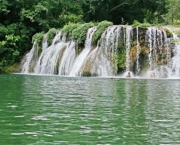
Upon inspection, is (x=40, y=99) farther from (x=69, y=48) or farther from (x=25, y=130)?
(x=69, y=48)

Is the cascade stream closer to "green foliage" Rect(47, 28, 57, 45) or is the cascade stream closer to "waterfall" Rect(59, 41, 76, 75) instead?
"waterfall" Rect(59, 41, 76, 75)

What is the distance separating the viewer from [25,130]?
27.0ft

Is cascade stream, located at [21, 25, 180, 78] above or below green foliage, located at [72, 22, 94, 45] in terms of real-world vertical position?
below

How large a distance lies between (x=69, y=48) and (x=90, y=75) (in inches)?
156

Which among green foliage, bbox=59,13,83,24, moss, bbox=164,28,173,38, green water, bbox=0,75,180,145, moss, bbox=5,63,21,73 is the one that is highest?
green foliage, bbox=59,13,83,24

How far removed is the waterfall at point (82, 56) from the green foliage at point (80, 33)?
28 cm

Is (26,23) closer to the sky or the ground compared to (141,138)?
closer to the sky

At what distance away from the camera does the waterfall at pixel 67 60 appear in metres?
31.5

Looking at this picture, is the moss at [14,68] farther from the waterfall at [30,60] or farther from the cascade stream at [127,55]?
the cascade stream at [127,55]

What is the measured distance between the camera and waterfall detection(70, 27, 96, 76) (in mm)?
30484

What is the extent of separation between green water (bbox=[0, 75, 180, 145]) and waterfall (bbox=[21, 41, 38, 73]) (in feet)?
65.8

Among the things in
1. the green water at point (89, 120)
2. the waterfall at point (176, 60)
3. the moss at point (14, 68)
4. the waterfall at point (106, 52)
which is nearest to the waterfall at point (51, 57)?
the moss at point (14, 68)

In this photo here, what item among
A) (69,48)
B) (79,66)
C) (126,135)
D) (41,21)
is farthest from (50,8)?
(126,135)

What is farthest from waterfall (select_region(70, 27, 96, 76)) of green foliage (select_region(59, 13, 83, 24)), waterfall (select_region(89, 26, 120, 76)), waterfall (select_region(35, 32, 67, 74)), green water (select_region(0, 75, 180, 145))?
green water (select_region(0, 75, 180, 145))
